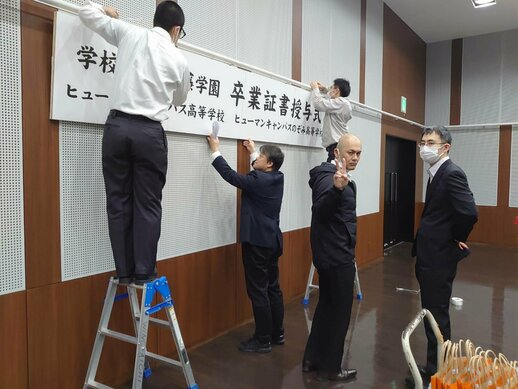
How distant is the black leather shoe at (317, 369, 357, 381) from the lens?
8.39ft

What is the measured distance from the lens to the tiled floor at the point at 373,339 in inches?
101

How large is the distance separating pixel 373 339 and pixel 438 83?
20.3 feet

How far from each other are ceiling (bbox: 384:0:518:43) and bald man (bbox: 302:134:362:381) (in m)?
4.51

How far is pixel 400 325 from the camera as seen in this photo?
11.5 ft

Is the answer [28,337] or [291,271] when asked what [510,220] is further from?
[28,337]

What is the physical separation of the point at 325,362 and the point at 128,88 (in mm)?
2017

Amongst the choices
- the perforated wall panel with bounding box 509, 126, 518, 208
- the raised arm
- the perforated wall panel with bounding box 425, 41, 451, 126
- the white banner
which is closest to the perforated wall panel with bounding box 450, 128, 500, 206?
the perforated wall panel with bounding box 509, 126, 518, 208

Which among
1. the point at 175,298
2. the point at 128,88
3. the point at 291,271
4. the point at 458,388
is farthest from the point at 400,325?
the point at 128,88

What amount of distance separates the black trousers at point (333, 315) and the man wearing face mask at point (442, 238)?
1.52 ft

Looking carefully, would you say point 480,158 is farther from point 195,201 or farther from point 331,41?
point 195,201

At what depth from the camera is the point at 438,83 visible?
7.78 meters

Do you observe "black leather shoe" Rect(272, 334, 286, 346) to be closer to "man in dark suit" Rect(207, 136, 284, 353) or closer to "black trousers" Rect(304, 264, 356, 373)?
"man in dark suit" Rect(207, 136, 284, 353)

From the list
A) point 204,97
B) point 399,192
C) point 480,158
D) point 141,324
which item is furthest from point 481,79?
point 141,324

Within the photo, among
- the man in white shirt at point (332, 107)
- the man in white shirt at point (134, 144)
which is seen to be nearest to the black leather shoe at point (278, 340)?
the man in white shirt at point (134, 144)
